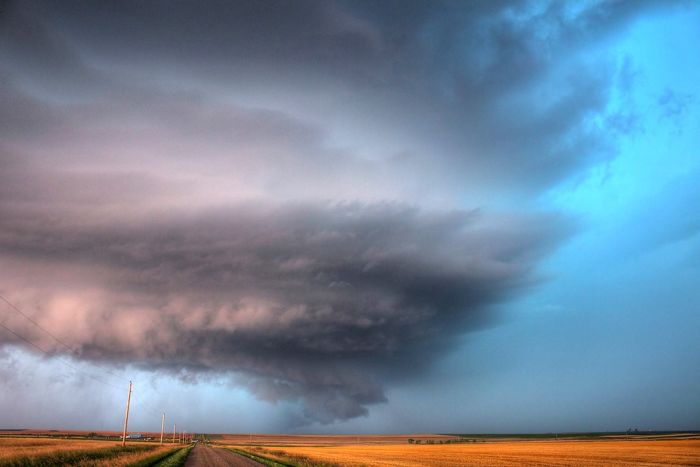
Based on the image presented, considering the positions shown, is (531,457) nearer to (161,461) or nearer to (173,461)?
(173,461)

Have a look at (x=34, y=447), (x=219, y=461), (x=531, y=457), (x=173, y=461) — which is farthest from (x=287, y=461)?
(x=34, y=447)

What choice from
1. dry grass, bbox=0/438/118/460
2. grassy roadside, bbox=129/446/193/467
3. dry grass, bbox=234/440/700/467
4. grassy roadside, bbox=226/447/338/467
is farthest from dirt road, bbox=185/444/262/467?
dry grass, bbox=0/438/118/460

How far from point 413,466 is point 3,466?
128 ft

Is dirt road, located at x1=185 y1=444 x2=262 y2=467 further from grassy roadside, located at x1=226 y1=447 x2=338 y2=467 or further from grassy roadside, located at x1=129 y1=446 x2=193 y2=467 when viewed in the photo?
grassy roadside, located at x1=226 y1=447 x2=338 y2=467

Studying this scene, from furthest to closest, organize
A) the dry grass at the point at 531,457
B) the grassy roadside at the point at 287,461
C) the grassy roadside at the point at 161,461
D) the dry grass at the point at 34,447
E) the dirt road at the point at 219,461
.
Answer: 1. the dry grass at the point at 531,457
2. the dirt road at the point at 219,461
3. the grassy roadside at the point at 287,461
4. the dry grass at the point at 34,447
5. the grassy roadside at the point at 161,461

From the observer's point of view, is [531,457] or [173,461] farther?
[531,457]

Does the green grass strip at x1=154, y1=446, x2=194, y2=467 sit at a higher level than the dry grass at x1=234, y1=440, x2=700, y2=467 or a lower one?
higher

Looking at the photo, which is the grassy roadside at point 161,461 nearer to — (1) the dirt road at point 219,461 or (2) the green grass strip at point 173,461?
(2) the green grass strip at point 173,461

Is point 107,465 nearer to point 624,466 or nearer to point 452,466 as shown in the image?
point 452,466

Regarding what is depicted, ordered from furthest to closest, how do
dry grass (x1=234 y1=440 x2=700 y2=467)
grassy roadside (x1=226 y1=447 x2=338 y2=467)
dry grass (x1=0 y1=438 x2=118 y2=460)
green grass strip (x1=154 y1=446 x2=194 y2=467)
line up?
dry grass (x1=234 y1=440 x2=700 y2=467), grassy roadside (x1=226 y1=447 x2=338 y2=467), dry grass (x1=0 y1=438 x2=118 y2=460), green grass strip (x1=154 y1=446 x2=194 y2=467)

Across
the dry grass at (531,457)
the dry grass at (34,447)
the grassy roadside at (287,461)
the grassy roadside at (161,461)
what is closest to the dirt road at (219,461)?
the grassy roadside at (161,461)

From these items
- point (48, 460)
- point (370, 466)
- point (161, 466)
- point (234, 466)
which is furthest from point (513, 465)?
point (48, 460)

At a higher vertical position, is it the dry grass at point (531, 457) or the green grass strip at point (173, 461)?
the green grass strip at point (173, 461)

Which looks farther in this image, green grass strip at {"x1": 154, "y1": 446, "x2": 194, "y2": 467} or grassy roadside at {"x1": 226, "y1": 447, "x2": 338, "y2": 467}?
grassy roadside at {"x1": 226, "y1": 447, "x2": 338, "y2": 467}
